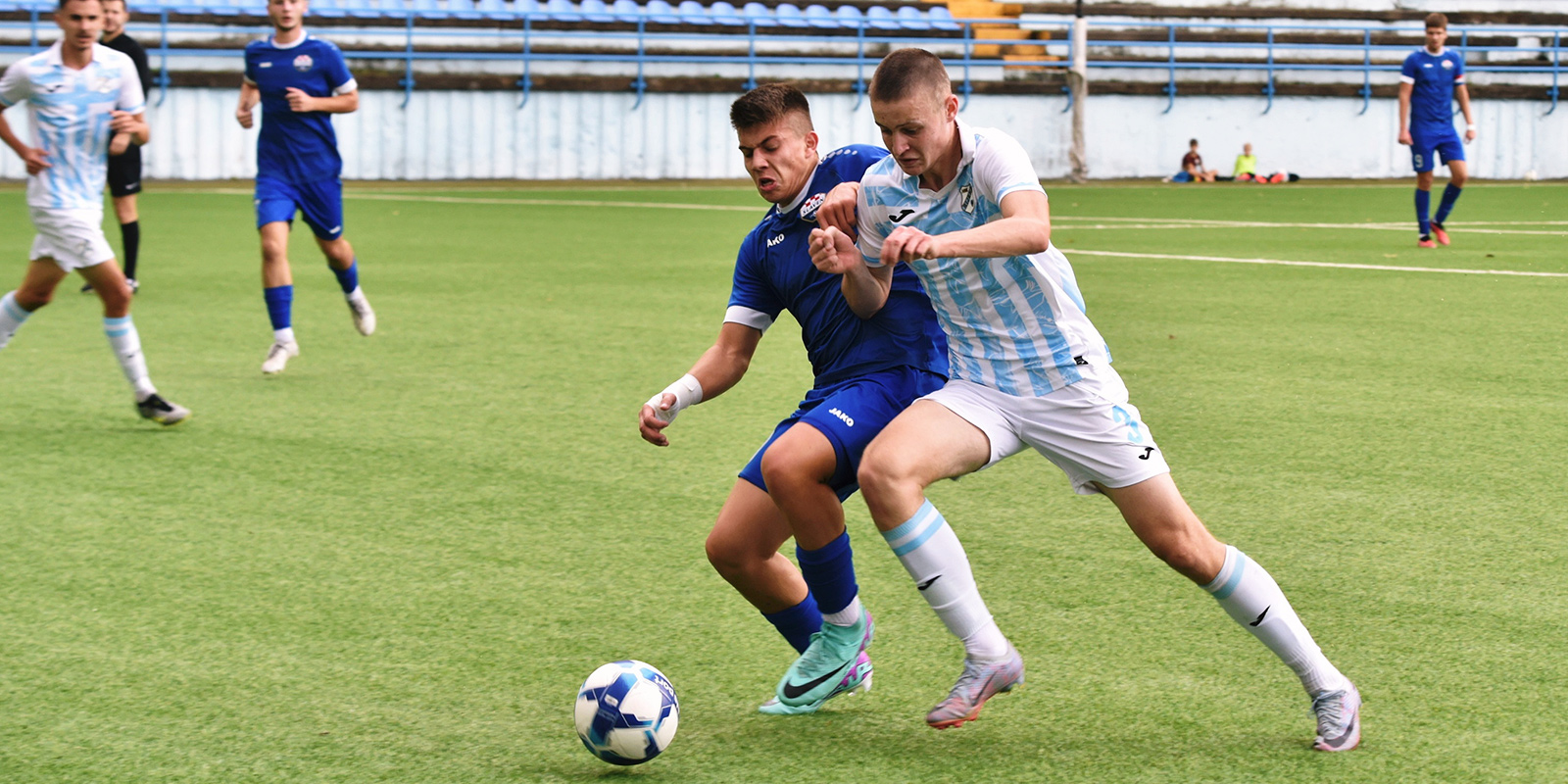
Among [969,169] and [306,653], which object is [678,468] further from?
[969,169]

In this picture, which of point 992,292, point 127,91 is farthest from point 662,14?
point 992,292

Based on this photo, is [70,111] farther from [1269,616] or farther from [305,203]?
[1269,616]

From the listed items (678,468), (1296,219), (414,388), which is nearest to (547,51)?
(1296,219)

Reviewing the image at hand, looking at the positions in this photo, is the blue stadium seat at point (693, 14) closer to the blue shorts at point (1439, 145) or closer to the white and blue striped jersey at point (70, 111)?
the blue shorts at point (1439, 145)

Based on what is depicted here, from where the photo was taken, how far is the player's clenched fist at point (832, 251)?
10.6ft

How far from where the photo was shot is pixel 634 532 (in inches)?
195

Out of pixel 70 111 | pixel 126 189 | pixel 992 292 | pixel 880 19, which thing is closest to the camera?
pixel 992 292

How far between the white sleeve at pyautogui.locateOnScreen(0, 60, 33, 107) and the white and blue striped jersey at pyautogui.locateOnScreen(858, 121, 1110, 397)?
4.85 meters

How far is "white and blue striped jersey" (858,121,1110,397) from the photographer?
3227mm

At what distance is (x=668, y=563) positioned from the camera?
4.61 m

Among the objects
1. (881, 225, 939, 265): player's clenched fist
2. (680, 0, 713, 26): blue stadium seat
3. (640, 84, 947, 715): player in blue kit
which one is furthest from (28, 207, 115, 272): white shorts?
(680, 0, 713, 26): blue stadium seat

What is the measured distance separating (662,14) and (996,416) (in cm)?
2741

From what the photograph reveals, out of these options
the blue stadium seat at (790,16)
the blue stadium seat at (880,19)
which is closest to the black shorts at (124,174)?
the blue stadium seat at (790,16)

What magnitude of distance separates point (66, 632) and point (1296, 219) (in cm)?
1631
